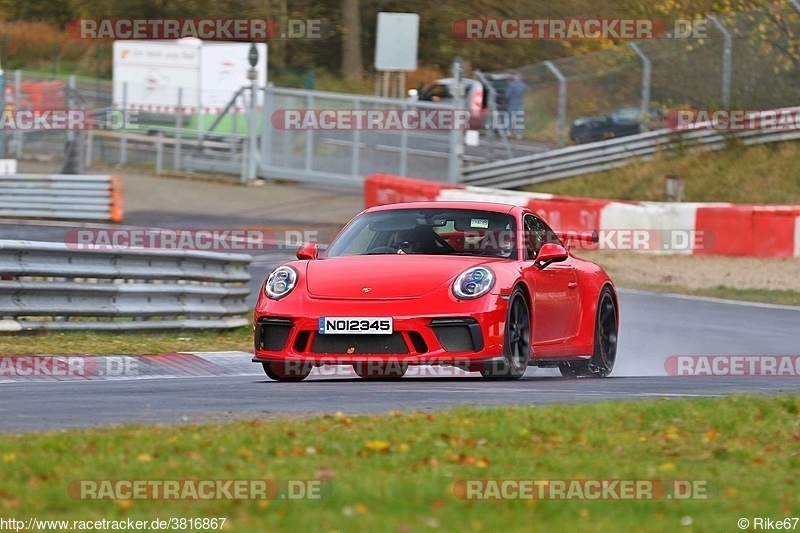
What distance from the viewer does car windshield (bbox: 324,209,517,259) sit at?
988 cm

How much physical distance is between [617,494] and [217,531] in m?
1.59

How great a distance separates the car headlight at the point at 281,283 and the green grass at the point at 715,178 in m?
16.9

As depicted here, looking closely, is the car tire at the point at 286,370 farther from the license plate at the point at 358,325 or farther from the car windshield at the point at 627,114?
the car windshield at the point at 627,114

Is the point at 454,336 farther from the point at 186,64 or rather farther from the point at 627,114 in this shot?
the point at 186,64

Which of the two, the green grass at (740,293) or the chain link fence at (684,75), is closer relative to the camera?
the green grass at (740,293)

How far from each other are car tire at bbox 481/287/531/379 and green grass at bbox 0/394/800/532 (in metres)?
1.61

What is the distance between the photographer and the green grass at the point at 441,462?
186 inches

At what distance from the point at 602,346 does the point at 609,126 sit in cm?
1686

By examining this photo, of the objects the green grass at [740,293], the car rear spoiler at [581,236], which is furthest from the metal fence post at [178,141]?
the car rear spoiler at [581,236]

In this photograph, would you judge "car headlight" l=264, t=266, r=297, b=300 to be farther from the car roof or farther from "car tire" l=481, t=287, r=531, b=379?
"car tire" l=481, t=287, r=531, b=379

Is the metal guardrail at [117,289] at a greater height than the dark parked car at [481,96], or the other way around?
the dark parked car at [481,96]

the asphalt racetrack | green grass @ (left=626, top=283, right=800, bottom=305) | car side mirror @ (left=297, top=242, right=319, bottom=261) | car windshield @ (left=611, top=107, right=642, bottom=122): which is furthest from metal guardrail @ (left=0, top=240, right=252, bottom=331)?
car windshield @ (left=611, top=107, right=642, bottom=122)

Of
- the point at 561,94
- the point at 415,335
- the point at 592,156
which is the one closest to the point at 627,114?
the point at 592,156

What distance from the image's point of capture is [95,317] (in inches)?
506
